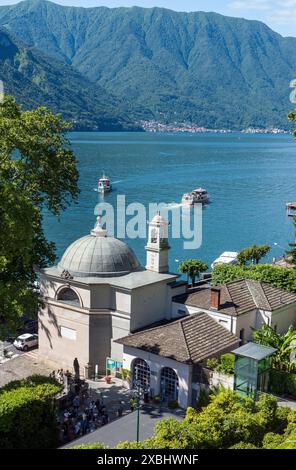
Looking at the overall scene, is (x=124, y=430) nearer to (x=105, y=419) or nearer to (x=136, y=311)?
(x=105, y=419)

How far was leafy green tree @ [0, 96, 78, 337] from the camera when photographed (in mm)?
27609

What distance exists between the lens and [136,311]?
3659 cm

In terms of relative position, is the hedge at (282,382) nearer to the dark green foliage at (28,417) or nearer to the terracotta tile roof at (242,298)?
the terracotta tile roof at (242,298)

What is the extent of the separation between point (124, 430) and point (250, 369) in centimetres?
757

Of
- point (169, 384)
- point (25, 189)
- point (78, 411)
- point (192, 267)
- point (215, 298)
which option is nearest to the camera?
point (78, 411)

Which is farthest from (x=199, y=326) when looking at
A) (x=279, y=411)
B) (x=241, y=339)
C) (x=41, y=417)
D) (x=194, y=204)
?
(x=194, y=204)

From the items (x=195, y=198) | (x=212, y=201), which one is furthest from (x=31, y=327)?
(x=212, y=201)

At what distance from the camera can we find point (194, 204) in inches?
4973

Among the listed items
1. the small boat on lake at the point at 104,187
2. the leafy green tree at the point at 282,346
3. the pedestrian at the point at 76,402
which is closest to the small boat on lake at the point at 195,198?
the small boat on lake at the point at 104,187

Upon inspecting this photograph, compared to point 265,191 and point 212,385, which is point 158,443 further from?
point 265,191

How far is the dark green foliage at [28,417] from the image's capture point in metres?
25.0

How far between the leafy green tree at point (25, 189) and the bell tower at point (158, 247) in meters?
6.81

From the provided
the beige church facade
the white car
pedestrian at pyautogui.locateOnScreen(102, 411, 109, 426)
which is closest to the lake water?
the white car

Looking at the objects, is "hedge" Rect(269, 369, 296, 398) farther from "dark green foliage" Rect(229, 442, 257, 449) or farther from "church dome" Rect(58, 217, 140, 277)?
"church dome" Rect(58, 217, 140, 277)
